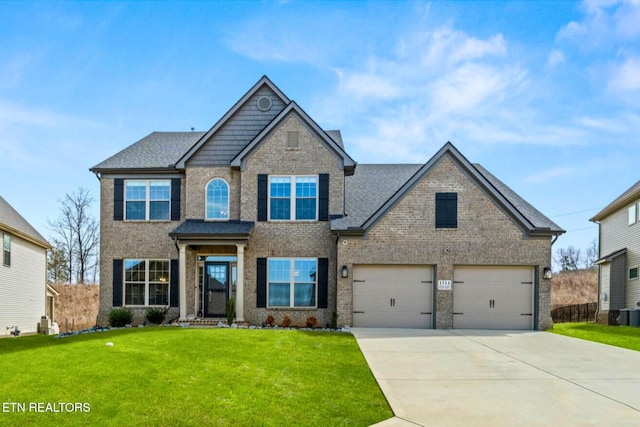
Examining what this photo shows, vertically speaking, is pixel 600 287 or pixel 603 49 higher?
pixel 603 49

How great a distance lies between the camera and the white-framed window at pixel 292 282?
57.4 ft

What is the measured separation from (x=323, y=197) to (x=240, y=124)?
4331 millimetres

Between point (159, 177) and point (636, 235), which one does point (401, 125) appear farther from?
point (636, 235)

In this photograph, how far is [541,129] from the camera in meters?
21.9

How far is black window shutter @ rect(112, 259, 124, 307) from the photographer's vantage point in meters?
18.0

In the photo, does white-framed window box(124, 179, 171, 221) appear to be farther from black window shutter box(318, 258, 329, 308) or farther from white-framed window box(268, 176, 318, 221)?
black window shutter box(318, 258, 329, 308)

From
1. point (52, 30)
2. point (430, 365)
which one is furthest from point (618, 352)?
point (52, 30)

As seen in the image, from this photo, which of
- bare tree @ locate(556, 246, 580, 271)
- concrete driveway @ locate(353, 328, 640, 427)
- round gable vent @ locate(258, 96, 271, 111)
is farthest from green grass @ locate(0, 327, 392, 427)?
bare tree @ locate(556, 246, 580, 271)

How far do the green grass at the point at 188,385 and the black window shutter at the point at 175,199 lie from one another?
8.00 metres

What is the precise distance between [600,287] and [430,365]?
2188cm

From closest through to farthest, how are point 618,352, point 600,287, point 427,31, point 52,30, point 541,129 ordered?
point 618,352 → point 427,31 → point 52,30 → point 541,129 → point 600,287

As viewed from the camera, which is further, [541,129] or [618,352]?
[541,129]

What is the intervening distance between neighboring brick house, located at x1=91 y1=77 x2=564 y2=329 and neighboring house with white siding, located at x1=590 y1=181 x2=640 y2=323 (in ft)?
29.0

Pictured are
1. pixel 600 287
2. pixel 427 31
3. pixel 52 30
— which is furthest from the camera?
pixel 600 287
